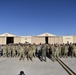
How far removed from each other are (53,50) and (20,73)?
834 centimetres

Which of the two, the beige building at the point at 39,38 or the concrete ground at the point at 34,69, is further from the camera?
the beige building at the point at 39,38

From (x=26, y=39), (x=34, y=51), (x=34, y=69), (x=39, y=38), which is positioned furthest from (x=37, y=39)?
(x=34, y=69)

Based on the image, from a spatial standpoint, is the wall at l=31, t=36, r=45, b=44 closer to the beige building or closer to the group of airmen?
the beige building

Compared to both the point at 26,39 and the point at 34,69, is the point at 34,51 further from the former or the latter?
the point at 26,39

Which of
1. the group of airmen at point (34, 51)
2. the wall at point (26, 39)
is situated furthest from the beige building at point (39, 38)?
the group of airmen at point (34, 51)

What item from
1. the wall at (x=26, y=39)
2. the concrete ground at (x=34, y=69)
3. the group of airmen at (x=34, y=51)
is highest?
the wall at (x=26, y=39)

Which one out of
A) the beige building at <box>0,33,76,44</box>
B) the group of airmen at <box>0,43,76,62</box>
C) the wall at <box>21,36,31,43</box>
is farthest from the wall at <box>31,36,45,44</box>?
the group of airmen at <box>0,43,76,62</box>

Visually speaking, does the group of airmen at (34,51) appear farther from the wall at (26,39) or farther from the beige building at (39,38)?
the wall at (26,39)

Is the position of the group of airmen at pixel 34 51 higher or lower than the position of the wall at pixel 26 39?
lower

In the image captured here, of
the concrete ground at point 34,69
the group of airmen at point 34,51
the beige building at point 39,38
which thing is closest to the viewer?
the concrete ground at point 34,69

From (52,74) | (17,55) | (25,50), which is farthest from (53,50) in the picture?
(52,74)

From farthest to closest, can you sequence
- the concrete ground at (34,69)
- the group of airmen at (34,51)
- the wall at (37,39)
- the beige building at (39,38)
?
1. the wall at (37,39)
2. the beige building at (39,38)
3. the group of airmen at (34,51)
4. the concrete ground at (34,69)

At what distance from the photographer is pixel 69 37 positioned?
1689 inches

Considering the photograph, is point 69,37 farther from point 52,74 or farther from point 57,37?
point 52,74
